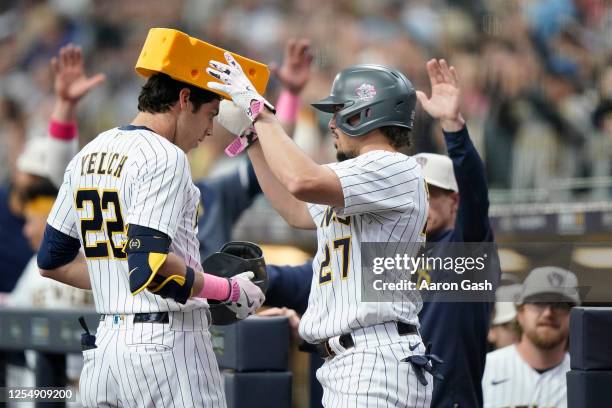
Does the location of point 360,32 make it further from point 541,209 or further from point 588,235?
point 588,235

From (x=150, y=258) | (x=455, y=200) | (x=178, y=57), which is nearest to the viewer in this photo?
(x=150, y=258)

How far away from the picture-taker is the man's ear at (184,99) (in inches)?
121

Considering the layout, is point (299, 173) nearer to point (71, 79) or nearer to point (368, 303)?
point (368, 303)

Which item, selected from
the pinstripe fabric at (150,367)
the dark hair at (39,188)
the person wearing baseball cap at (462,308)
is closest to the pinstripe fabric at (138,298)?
the pinstripe fabric at (150,367)

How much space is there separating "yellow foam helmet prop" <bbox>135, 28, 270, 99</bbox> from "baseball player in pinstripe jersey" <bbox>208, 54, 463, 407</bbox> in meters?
0.03

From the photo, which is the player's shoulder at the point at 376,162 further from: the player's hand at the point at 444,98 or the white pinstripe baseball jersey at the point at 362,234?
the player's hand at the point at 444,98

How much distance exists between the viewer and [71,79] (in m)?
4.94

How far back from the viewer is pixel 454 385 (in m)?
3.74

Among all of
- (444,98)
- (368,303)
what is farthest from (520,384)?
(368,303)

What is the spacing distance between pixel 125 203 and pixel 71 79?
7.15 feet

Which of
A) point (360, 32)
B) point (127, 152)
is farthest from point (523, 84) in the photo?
point (127, 152)

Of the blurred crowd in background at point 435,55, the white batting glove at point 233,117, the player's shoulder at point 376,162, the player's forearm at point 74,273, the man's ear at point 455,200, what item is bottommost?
the player's forearm at point 74,273

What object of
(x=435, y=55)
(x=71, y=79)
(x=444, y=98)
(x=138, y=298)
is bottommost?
(x=138, y=298)

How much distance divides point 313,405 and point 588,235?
145 centimetres
